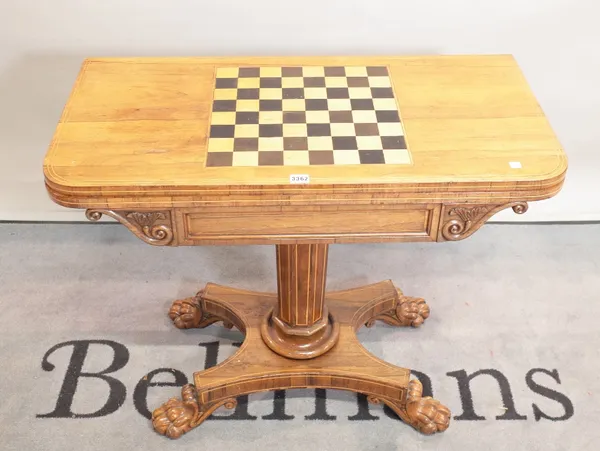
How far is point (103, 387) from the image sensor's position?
2.42m

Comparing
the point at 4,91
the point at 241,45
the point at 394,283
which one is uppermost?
the point at 241,45

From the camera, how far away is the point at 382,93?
2072 millimetres

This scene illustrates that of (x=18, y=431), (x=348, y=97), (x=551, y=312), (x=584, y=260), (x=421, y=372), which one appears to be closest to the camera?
(x=348, y=97)

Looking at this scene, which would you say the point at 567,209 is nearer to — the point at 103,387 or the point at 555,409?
the point at 555,409

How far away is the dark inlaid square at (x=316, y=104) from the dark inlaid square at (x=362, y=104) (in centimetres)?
8

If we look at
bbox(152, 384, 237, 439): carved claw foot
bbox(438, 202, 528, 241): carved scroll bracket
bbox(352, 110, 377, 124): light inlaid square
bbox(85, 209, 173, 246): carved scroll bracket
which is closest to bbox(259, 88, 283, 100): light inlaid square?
bbox(352, 110, 377, 124): light inlaid square

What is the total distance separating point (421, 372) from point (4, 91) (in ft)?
5.87

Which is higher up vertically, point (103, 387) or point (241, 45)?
point (241, 45)

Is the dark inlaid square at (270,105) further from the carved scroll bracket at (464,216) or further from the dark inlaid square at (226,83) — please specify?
the carved scroll bracket at (464,216)

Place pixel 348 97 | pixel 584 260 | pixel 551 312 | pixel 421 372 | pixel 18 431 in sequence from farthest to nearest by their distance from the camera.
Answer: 1. pixel 584 260
2. pixel 551 312
3. pixel 421 372
4. pixel 18 431
5. pixel 348 97

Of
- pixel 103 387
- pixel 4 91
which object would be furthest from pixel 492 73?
pixel 4 91

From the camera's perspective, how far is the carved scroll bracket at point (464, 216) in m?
1.81

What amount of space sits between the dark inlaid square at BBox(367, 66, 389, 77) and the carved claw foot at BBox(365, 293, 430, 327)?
832 mm

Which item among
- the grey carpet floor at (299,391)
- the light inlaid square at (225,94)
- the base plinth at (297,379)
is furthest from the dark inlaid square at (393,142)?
the grey carpet floor at (299,391)
